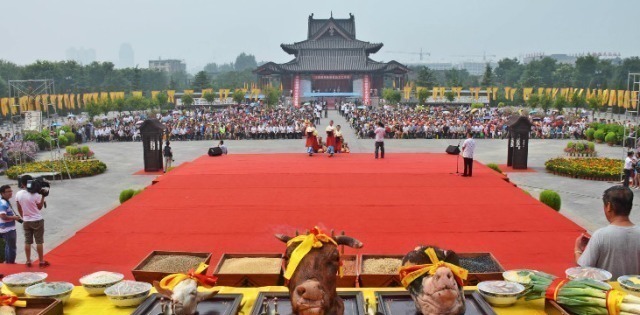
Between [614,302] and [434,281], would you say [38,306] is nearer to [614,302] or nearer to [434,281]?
[434,281]

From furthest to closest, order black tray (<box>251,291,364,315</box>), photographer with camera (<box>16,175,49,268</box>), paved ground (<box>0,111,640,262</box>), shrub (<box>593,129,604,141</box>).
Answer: shrub (<box>593,129,604,141</box>) → paved ground (<box>0,111,640,262</box>) → photographer with camera (<box>16,175,49,268</box>) → black tray (<box>251,291,364,315</box>)

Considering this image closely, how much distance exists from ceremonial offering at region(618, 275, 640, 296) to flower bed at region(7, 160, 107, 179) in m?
17.9

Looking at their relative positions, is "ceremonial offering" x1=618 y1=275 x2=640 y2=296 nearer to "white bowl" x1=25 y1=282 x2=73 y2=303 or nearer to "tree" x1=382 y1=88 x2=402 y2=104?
"white bowl" x1=25 y1=282 x2=73 y2=303

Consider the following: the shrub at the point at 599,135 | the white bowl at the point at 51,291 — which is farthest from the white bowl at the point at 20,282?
the shrub at the point at 599,135

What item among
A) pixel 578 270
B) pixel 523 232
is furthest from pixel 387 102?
pixel 578 270

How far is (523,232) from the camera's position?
897cm

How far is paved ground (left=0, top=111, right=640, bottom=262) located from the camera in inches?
500

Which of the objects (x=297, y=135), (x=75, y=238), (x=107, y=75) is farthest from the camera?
(x=107, y=75)

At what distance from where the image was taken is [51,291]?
4.24 metres

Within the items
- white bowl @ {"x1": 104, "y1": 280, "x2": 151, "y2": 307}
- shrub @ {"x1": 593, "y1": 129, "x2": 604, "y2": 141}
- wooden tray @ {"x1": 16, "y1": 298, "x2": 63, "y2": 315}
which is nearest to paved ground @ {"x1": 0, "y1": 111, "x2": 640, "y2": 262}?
shrub @ {"x1": 593, "y1": 129, "x2": 604, "y2": 141}

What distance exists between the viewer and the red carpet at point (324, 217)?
816 cm

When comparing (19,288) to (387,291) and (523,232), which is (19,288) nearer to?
(387,291)

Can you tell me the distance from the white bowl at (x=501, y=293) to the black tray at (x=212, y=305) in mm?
1826

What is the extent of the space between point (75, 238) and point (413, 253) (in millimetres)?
6887
